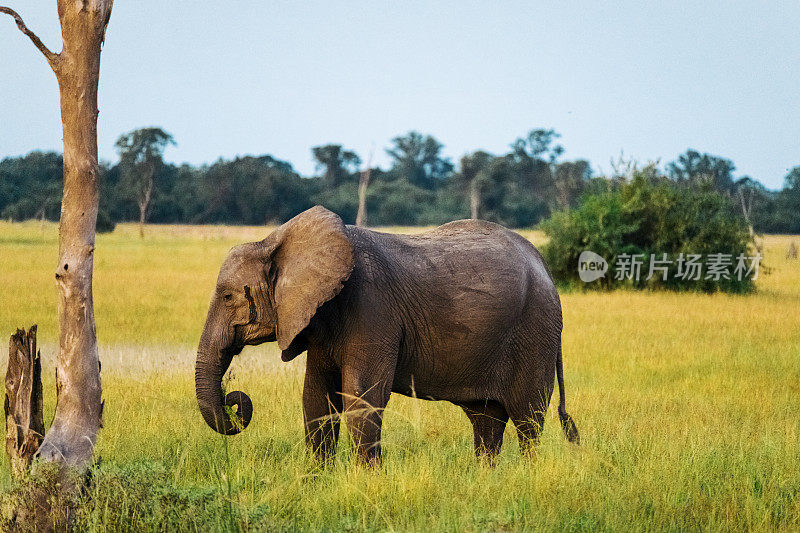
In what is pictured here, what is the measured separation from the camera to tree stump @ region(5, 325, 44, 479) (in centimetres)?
520

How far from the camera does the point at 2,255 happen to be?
25.9 metres

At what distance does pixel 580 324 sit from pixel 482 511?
10867 millimetres

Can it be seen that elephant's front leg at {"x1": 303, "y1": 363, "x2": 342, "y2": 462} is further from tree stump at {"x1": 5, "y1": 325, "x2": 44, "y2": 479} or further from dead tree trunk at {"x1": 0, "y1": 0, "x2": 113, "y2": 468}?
tree stump at {"x1": 5, "y1": 325, "x2": 44, "y2": 479}

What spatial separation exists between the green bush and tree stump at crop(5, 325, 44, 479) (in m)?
18.0

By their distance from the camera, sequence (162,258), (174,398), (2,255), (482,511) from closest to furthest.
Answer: (482,511) → (174,398) → (2,255) → (162,258)

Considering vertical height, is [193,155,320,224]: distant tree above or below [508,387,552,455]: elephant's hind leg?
above

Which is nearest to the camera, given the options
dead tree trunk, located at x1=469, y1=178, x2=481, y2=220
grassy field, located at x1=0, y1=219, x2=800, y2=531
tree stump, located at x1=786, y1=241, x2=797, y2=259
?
grassy field, located at x1=0, y1=219, x2=800, y2=531

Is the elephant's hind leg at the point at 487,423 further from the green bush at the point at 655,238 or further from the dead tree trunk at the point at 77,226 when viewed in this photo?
the green bush at the point at 655,238

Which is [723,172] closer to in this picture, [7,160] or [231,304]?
[7,160]

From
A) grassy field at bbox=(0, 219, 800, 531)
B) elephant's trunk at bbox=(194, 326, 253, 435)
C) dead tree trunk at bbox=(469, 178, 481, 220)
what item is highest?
dead tree trunk at bbox=(469, 178, 481, 220)

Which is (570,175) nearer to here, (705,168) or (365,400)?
(705,168)

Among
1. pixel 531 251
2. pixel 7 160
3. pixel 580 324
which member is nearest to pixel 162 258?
pixel 580 324

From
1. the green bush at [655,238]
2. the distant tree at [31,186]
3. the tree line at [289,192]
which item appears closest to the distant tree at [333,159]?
the tree line at [289,192]
